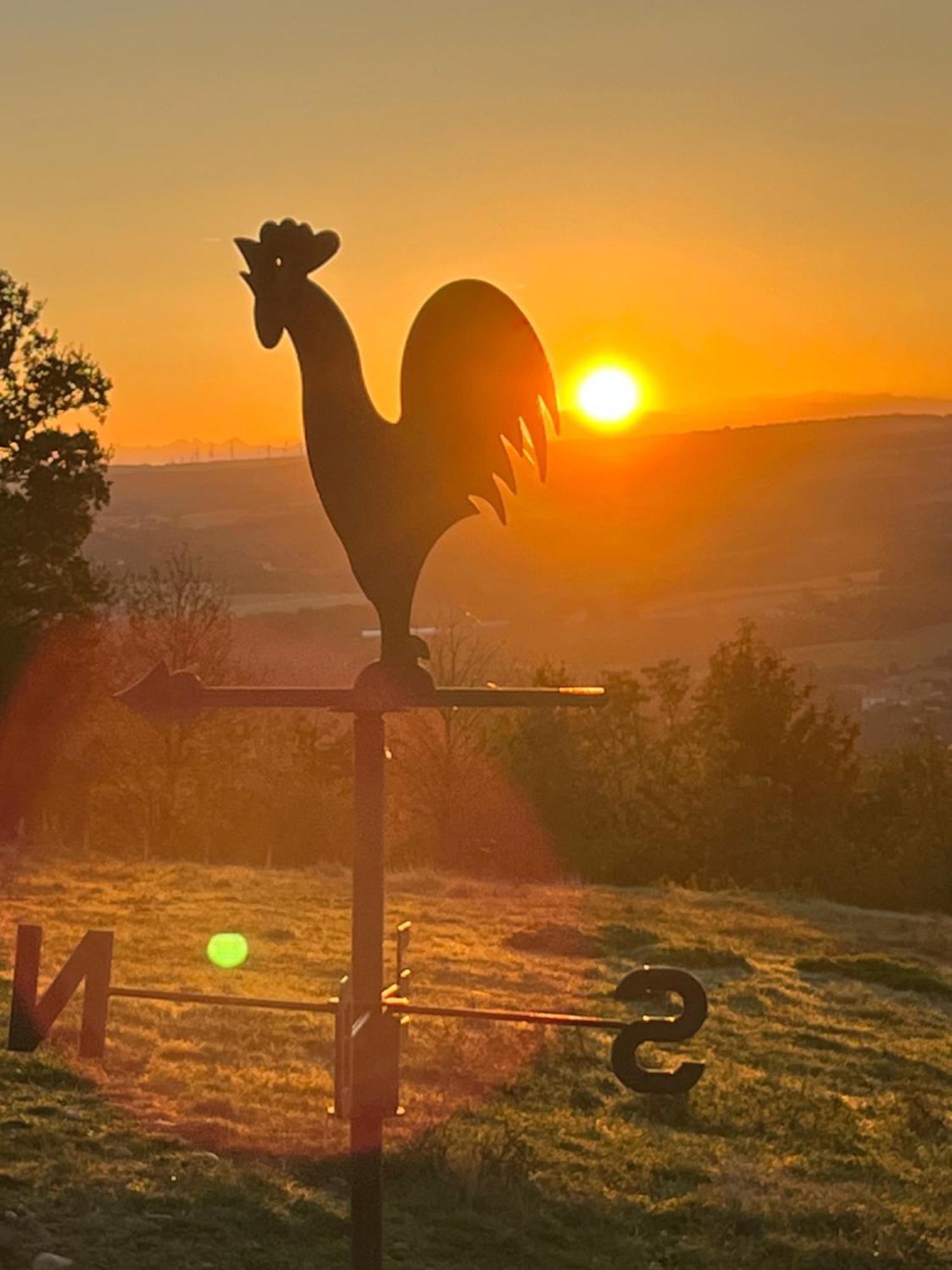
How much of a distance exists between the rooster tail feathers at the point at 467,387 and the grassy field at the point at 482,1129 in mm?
2732

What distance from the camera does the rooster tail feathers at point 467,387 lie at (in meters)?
4.20

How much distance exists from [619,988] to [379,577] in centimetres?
Answer: 121

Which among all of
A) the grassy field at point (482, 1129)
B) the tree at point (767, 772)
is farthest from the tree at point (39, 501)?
the tree at point (767, 772)

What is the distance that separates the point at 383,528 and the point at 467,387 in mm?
480

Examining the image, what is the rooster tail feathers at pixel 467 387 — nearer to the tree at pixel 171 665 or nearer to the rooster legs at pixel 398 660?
the rooster legs at pixel 398 660

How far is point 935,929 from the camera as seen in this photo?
88.5 ft

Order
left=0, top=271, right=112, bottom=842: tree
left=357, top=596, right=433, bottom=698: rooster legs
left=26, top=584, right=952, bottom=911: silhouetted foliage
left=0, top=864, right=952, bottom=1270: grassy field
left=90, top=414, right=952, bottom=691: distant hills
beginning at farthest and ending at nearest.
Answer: left=90, top=414, right=952, bottom=691: distant hills → left=26, top=584, right=952, bottom=911: silhouetted foliage → left=0, top=271, right=112, bottom=842: tree → left=0, top=864, right=952, bottom=1270: grassy field → left=357, top=596, right=433, bottom=698: rooster legs

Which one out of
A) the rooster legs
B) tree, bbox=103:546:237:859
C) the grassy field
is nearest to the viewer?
the rooster legs

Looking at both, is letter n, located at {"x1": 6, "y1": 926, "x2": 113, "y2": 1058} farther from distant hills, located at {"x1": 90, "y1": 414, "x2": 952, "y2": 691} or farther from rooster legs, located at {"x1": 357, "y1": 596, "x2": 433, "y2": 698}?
distant hills, located at {"x1": 90, "y1": 414, "x2": 952, "y2": 691}

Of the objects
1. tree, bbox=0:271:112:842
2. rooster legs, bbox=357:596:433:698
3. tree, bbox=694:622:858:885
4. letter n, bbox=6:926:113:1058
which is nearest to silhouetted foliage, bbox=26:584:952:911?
tree, bbox=694:622:858:885

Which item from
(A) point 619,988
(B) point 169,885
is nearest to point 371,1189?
(A) point 619,988

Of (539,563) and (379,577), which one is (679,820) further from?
(539,563)

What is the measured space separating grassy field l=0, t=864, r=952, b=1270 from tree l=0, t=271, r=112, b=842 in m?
5.70

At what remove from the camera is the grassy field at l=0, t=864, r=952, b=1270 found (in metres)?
8.49
